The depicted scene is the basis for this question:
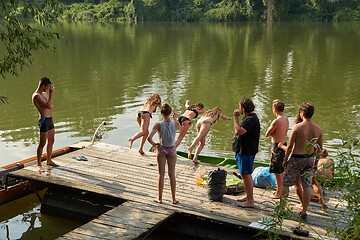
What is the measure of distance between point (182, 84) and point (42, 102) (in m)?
14.8

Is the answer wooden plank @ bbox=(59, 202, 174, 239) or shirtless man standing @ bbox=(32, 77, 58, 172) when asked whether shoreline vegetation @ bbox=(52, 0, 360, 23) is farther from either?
wooden plank @ bbox=(59, 202, 174, 239)

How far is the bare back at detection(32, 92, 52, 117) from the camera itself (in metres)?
9.86

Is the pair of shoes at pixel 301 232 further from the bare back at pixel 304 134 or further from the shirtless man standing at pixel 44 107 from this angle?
the shirtless man standing at pixel 44 107

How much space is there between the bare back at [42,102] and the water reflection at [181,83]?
3.63 feet

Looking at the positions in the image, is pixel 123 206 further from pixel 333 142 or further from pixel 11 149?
pixel 333 142

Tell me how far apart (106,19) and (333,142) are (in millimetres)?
72023

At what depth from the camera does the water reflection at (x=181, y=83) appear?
16.8 m

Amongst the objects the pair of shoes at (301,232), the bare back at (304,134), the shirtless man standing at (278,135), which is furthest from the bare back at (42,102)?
the pair of shoes at (301,232)

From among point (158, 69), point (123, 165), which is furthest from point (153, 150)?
point (158, 69)

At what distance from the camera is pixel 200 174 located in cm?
1022

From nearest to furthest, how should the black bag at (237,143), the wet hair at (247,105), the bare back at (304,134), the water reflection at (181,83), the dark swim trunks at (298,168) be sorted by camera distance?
1. the bare back at (304,134)
2. the dark swim trunks at (298,168)
3. the wet hair at (247,105)
4. the black bag at (237,143)
5. the water reflection at (181,83)

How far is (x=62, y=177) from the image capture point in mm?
10023

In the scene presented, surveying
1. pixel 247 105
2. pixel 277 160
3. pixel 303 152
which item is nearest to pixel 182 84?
pixel 277 160

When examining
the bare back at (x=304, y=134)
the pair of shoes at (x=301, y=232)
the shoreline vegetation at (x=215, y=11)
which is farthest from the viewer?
the shoreline vegetation at (x=215, y=11)
